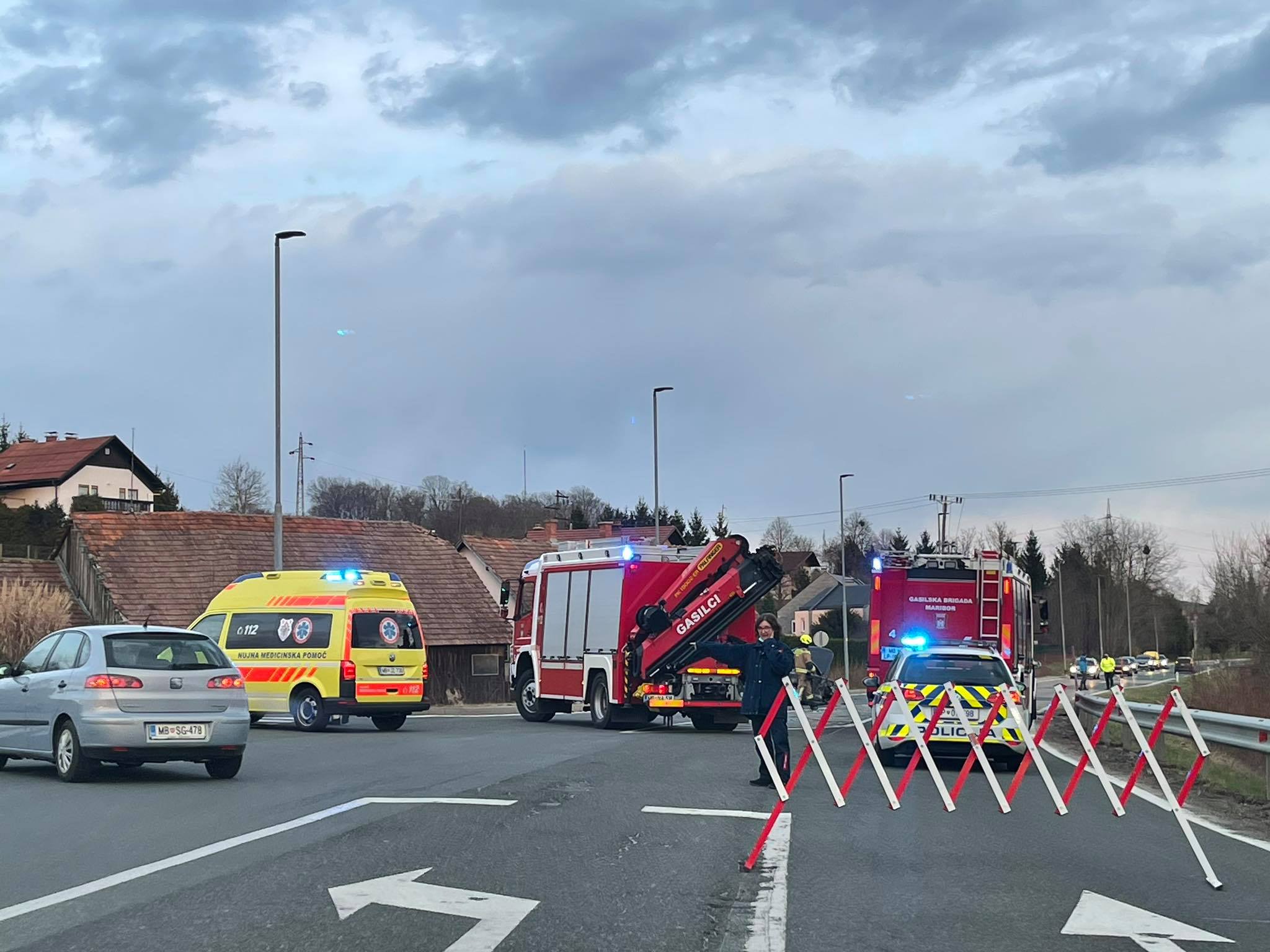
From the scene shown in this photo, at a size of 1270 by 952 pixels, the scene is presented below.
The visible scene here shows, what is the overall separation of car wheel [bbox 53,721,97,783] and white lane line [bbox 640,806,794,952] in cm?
572

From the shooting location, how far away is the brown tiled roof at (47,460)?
9244 centimetres

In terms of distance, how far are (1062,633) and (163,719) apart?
88234 mm

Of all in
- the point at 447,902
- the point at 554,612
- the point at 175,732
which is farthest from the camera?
the point at 554,612

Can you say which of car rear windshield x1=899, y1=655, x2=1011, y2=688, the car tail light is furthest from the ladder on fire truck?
the car tail light

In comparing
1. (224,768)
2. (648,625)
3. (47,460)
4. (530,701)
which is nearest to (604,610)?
(648,625)

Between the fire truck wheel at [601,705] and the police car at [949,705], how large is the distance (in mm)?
7357

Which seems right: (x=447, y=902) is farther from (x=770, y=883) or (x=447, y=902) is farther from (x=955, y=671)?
(x=955, y=671)

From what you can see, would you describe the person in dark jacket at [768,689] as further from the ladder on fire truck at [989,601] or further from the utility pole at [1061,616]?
the utility pole at [1061,616]

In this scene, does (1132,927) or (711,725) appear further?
(711,725)

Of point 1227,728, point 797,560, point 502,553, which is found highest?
point 797,560

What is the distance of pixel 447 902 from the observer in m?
7.96

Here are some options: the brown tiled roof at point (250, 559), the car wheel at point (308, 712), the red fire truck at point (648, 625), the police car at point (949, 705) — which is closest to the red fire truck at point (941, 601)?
the red fire truck at point (648, 625)

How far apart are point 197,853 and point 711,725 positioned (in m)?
17.5

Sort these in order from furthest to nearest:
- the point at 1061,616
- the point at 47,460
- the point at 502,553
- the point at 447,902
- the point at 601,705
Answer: the point at 1061,616 < the point at 47,460 < the point at 502,553 < the point at 601,705 < the point at 447,902
